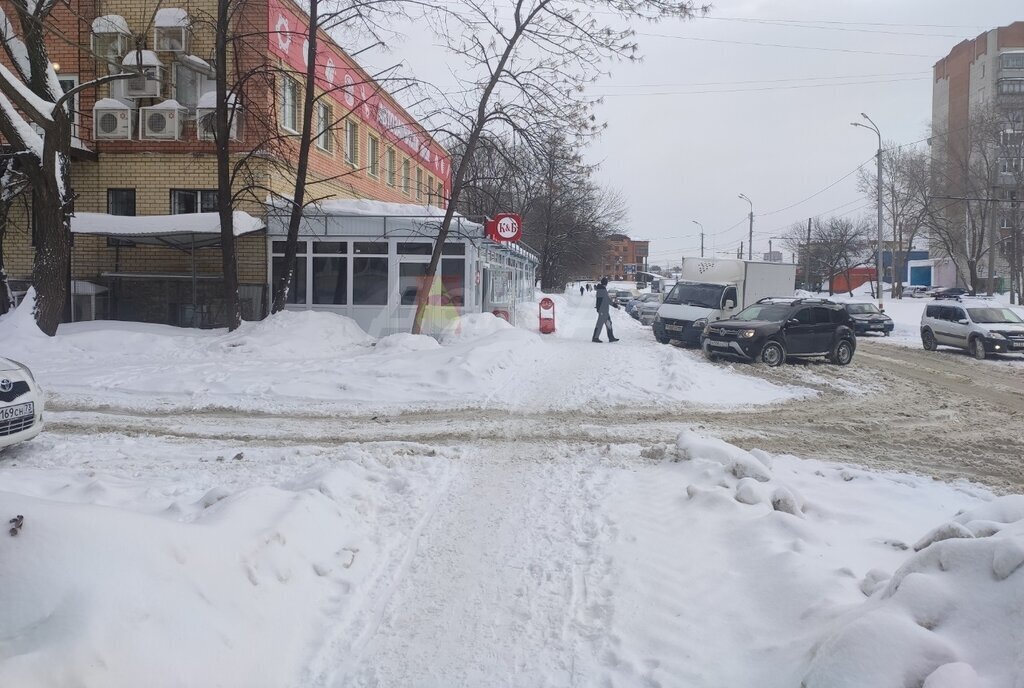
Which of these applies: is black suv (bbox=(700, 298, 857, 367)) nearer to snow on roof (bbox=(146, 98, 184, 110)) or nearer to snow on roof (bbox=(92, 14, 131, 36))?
snow on roof (bbox=(146, 98, 184, 110))

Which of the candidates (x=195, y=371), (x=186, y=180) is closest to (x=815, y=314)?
(x=195, y=371)

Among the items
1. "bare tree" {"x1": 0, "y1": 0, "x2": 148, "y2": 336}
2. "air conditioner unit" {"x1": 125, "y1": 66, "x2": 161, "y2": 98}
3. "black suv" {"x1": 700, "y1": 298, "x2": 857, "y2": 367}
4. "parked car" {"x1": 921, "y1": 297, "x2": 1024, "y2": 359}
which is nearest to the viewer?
"bare tree" {"x1": 0, "y1": 0, "x2": 148, "y2": 336}

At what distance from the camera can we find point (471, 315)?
20.2 metres

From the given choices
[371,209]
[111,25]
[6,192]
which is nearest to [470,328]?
[371,209]

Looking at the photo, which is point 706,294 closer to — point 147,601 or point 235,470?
point 235,470

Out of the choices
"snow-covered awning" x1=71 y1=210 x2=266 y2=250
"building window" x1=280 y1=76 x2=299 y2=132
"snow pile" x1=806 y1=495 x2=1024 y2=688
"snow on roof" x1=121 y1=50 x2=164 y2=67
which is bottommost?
"snow pile" x1=806 y1=495 x2=1024 y2=688

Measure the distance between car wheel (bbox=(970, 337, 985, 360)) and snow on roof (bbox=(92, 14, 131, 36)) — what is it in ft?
81.0

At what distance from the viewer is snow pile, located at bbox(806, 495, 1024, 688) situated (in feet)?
9.24

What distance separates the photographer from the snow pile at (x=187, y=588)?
3184 millimetres

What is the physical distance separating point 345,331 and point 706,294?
1134cm

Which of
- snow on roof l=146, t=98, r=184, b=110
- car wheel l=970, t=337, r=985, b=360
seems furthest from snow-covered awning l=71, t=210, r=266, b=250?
car wheel l=970, t=337, r=985, b=360

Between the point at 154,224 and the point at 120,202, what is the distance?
12.7ft

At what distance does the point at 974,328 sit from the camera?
73.0 ft

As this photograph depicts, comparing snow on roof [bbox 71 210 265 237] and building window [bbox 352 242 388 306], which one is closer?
snow on roof [bbox 71 210 265 237]
